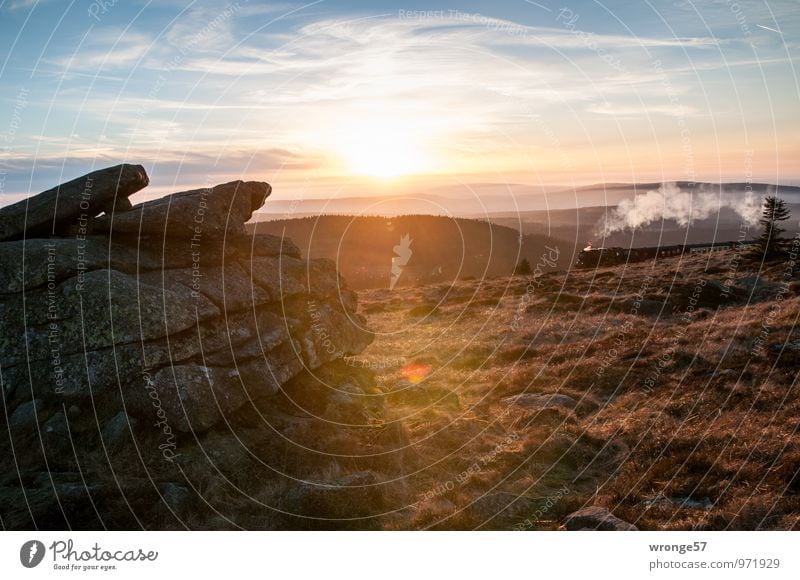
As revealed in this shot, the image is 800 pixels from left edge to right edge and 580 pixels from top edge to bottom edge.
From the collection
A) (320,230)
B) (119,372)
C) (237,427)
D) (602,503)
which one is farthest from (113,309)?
(320,230)

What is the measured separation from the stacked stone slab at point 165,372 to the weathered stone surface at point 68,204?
5cm

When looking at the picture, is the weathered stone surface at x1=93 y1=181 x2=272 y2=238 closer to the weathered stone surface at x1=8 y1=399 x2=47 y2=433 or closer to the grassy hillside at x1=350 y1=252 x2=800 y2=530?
the weathered stone surface at x1=8 y1=399 x2=47 y2=433

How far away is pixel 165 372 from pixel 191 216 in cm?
558

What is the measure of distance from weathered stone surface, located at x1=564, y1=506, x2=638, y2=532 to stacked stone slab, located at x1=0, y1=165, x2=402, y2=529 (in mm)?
4543

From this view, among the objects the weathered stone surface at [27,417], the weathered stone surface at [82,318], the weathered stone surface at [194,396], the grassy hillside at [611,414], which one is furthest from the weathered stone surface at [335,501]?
the weathered stone surface at [27,417]

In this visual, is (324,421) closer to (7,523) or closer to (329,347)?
(329,347)

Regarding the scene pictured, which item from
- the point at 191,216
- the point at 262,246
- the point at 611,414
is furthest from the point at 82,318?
the point at 611,414

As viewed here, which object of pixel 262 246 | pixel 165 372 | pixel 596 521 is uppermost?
pixel 262 246

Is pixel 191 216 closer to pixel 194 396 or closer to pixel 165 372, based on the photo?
pixel 165 372

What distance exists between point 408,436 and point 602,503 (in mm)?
6087

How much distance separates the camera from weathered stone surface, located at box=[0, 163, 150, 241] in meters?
17.0

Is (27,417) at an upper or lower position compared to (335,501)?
upper

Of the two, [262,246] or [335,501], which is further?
[262,246]

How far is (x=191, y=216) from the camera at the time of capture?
699 inches
